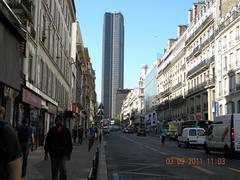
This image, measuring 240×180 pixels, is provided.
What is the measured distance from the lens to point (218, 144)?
25781mm

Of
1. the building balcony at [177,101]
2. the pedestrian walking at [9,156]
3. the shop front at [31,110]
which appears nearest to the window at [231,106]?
the building balcony at [177,101]

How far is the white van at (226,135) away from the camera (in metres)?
24.1

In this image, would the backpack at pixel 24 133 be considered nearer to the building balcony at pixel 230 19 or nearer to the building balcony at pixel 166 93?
the building balcony at pixel 230 19

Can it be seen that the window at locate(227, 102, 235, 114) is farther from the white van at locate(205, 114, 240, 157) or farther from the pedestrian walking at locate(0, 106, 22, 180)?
the pedestrian walking at locate(0, 106, 22, 180)

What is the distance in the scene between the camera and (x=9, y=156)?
3959mm

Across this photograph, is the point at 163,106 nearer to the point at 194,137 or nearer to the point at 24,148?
the point at 194,137

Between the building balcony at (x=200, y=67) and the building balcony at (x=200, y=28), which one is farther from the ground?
the building balcony at (x=200, y=28)

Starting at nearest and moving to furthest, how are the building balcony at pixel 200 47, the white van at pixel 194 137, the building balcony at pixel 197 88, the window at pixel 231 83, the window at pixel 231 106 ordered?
1. the white van at pixel 194 137
2. the window at pixel 231 83
3. the window at pixel 231 106
4. the building balcony at pixel 200 47
5. the building balcony at pixel 197 88

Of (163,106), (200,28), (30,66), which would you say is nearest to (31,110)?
(30,66)

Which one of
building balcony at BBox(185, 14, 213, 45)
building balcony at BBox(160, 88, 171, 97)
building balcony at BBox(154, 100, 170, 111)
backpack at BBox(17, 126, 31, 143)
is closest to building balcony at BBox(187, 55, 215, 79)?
building balcony at BBox(185, 14, 213, 45)

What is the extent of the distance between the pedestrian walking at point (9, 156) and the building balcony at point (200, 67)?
211 feet

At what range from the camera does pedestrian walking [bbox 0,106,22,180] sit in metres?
3.95

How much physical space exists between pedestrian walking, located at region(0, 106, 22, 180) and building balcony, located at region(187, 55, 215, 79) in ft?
211

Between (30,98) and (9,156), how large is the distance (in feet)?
69.9
